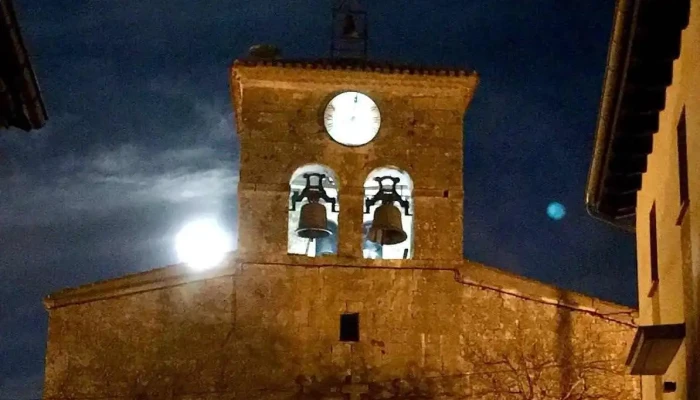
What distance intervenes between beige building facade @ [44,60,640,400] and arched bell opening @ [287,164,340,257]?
0.07 m

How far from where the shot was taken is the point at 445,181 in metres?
14.0

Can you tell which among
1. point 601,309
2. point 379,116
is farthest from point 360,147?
point 601,309

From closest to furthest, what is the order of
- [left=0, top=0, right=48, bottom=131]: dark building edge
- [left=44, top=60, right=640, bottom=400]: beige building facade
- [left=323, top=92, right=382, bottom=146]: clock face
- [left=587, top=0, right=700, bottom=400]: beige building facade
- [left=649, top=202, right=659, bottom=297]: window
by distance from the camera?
1. [left=587, top=0, right=700, bottom=400]: beige building facade
2. [left=0, top=0, right=48, bottom=131]: dark building edge
3. [left=649, top=202, right=659, bottom=297]: window
4. [left=44, top=60, right=640, bottom=400]: beige building facade
5. [left=323, top=92, right=382, bottom=146]: clock face

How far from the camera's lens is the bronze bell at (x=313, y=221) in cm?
1343

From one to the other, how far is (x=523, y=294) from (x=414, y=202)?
171 centimetres

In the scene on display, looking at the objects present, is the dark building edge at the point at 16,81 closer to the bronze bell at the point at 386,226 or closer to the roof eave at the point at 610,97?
the roof eave at the point at 610,97

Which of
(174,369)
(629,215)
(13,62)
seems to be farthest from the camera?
(174,369)

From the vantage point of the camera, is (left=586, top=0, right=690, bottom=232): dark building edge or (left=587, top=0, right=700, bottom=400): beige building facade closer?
(left=587, top=0, right=700, bottom=400): beige building facade

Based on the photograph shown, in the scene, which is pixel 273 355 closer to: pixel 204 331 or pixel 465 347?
pixel 204 331

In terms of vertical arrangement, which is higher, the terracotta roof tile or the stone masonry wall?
the terracotta roof tile

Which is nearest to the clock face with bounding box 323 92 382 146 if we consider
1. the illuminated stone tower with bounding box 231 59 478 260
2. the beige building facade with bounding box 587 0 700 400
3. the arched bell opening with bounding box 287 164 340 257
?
the illuminated stone tower with bounding box 231 59 478 260

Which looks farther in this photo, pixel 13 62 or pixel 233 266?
pixel 233 266

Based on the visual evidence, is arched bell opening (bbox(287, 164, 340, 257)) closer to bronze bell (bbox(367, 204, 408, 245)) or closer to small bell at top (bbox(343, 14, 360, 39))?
bronze bell (bbox(367, 204, 408, 245))

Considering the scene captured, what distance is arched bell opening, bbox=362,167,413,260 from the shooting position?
44.5 ft
